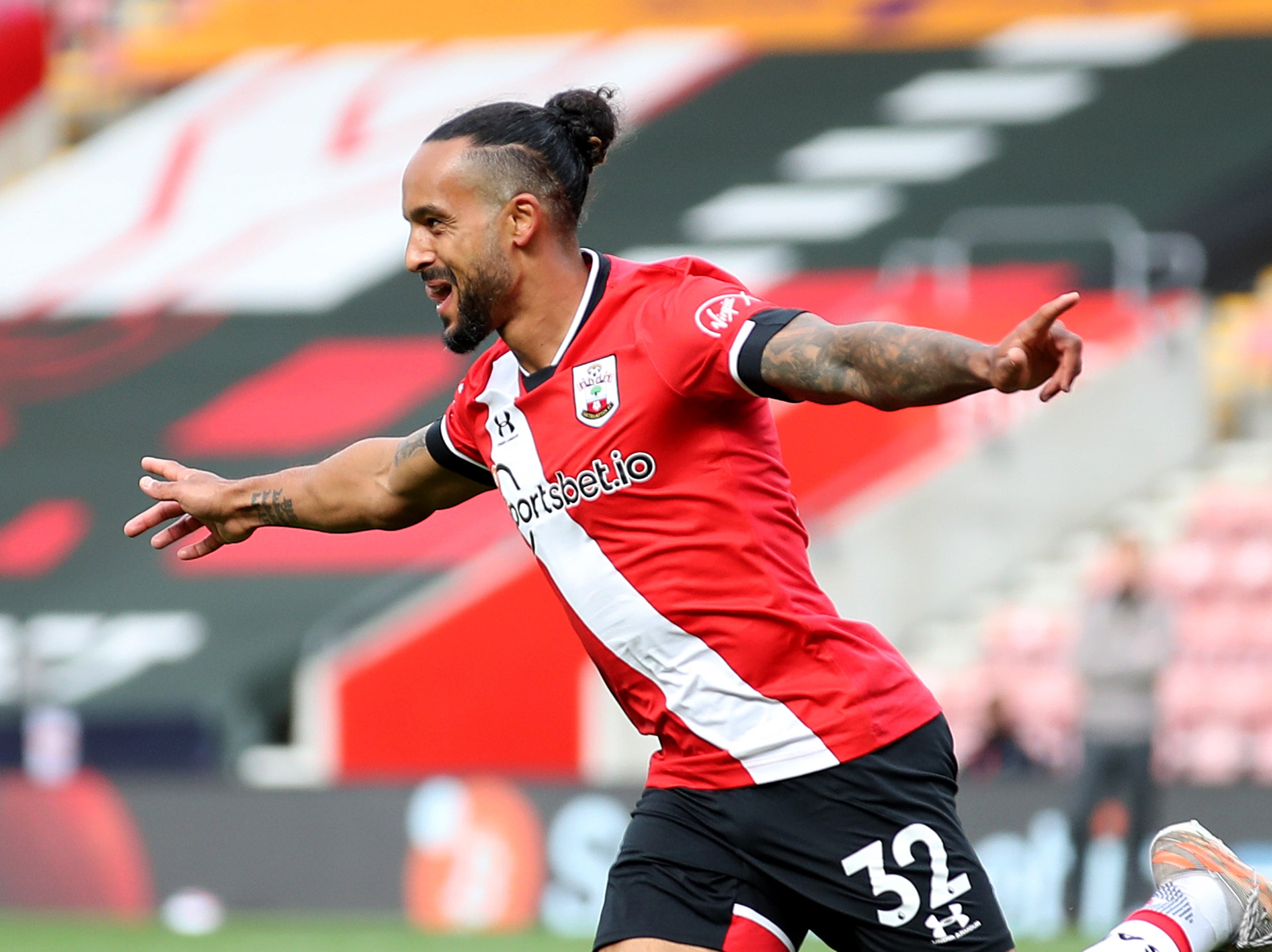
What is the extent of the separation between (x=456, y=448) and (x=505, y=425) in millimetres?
273

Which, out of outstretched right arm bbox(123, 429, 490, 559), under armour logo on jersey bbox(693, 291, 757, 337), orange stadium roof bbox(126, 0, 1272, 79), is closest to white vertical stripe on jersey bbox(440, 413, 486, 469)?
outstretched right arm bbox(123, 429, 490, 559)

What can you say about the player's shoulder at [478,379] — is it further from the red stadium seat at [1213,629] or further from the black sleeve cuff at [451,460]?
the red stadium seat at [1213,629]

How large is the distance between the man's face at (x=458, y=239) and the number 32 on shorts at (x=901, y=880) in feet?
4.05

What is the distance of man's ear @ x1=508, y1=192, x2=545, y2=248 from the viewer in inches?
150

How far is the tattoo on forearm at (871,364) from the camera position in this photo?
3.22m

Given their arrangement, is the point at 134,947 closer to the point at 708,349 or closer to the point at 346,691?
the point at 346,691

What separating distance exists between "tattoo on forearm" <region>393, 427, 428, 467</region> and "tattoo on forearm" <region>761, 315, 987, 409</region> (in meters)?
1.04

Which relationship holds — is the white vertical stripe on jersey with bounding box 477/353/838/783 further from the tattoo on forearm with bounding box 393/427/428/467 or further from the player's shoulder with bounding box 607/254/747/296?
the tattoo on forearm with bounding box 393/427/428/467

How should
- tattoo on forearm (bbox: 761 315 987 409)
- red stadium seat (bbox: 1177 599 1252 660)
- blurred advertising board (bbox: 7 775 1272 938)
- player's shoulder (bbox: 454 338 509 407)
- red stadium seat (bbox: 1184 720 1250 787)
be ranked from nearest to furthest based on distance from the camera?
tattoo on forearm (bbox: 761 315 987 409) < player's shoulder (bbox: 454 338 509 407) < blurred advertising board (bbox: 7 775 1272 938) < red stadium seat (bbox: 1184 720 1250 787) < red stadium seat (bbox: 1177 599 1252 660)

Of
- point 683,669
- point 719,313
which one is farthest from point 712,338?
point 683,669

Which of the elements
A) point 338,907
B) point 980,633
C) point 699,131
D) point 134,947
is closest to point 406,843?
point 338,907

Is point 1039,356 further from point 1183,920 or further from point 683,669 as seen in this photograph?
point 1183,920

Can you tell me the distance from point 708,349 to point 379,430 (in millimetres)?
13350

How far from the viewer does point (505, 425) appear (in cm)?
389
